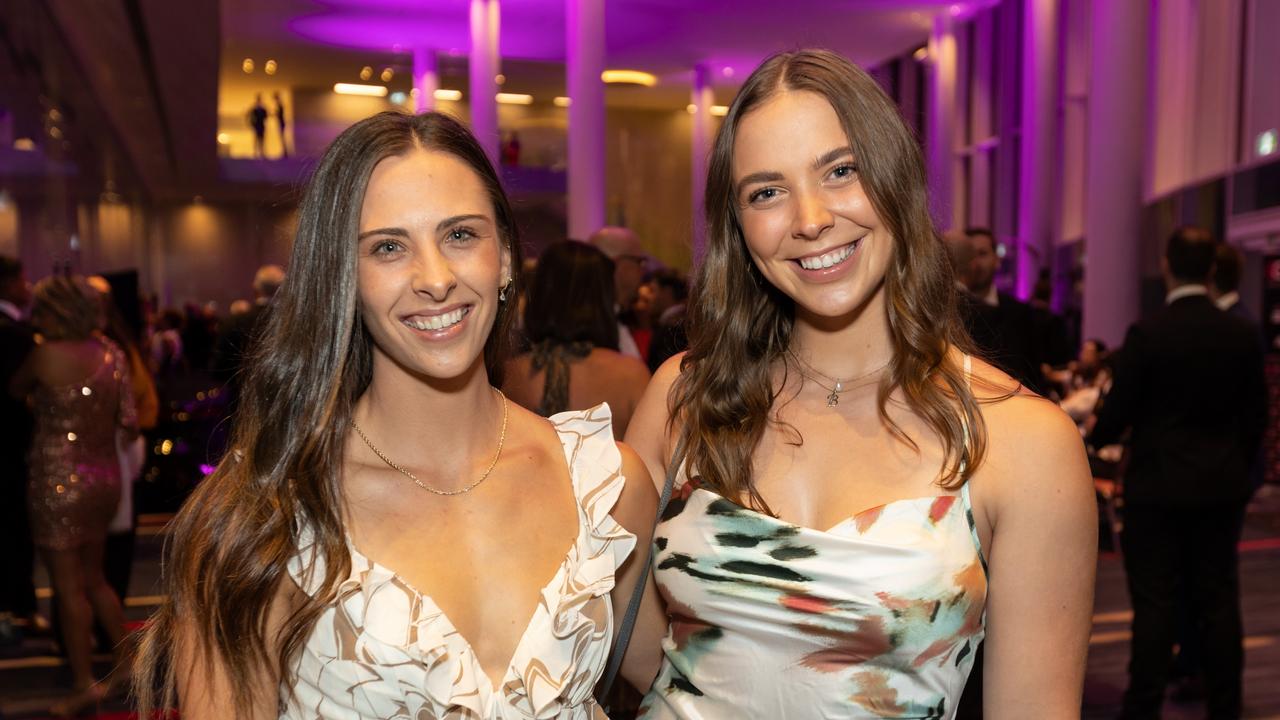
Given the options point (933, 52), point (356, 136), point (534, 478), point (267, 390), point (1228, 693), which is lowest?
point (1228, 693)

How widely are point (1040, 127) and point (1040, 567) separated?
13.2 meters

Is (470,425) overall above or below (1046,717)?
above

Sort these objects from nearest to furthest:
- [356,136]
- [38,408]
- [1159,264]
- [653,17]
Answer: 1. [356,136]
2. [38,408]
3. [1159,264]
4. [653,17]

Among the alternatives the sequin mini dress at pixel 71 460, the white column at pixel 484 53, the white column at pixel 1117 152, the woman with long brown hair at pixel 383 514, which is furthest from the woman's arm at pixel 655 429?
the white column at pixel 484 53

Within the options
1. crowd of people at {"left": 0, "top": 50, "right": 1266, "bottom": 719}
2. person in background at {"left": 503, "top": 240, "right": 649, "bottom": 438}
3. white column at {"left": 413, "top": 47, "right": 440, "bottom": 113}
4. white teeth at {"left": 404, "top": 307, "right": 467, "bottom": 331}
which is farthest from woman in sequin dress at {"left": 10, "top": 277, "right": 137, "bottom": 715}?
white column at {"left": 413, "top": 47, "right": 440, "bottom": 113}

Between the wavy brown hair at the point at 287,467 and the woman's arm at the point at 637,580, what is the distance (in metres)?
0.48

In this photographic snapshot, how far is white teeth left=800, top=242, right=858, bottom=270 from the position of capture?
1750 mm

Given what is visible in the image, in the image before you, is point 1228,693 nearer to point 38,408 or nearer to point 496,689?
point 496,689

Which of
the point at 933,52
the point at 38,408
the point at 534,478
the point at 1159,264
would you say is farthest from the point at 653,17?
the point at 534,478

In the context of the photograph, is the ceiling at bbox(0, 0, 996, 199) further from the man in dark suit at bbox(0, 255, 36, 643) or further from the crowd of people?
the crowd of people

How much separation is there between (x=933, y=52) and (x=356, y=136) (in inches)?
665

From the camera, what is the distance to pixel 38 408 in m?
4.70

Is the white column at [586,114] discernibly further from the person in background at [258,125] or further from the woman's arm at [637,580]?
the woman's arm at [637,580]

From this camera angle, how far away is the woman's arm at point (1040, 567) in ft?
5.41
